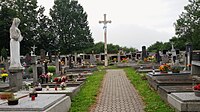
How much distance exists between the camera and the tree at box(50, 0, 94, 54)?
44.5 metres

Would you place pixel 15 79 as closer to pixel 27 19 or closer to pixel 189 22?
pixel 27 19

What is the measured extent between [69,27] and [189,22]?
1865 centimetres

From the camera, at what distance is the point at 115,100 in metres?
9.38

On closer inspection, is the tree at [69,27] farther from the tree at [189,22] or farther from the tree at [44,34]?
the tree at [189,22]

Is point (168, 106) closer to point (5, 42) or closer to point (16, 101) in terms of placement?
point (16, 101)

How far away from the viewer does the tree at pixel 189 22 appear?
4144 centimetres

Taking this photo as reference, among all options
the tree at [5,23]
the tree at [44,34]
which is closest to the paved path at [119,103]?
the tree at [5,23]

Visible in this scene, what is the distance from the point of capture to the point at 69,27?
45.2 metres

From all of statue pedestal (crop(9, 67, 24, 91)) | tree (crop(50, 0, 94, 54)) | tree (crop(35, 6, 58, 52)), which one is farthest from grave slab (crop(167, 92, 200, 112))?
tree (crop(50, 0, 94, 54))

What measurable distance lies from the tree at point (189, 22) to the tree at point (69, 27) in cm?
1443

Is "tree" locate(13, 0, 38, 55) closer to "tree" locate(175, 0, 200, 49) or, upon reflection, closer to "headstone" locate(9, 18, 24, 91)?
"tree" locate(175, 0, 200, 49)

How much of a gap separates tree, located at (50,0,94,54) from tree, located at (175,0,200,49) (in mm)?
14432

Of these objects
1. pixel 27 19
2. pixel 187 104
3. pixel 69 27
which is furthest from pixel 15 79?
pixel 69 27

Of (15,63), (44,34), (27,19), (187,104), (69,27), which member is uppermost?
(27,19)
